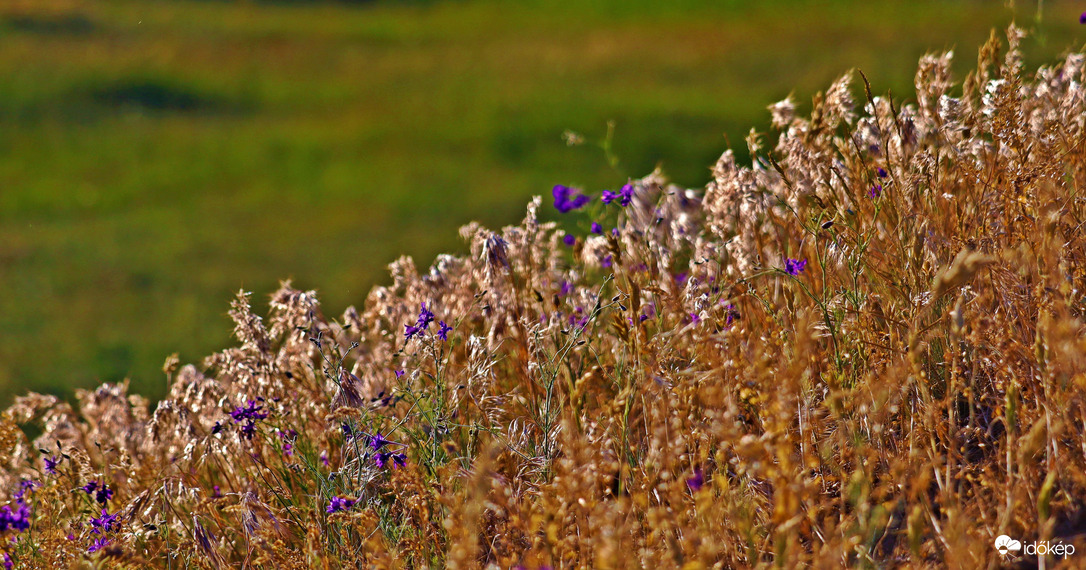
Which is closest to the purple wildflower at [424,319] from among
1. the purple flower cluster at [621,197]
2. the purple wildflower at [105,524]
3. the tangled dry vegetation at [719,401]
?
the tangled dry vegetation at [719,401]

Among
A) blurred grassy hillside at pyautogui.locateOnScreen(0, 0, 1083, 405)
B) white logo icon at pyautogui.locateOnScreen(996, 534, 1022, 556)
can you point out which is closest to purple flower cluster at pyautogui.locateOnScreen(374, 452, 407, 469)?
white logo icon at pyautogui.locateOnScreen(996, 534, 1022, 556)

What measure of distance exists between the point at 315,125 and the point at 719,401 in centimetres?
1903

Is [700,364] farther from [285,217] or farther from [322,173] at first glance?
[322,173]

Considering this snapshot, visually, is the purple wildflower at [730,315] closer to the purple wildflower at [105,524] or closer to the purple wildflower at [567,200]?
the purple wildflower at [567,200]

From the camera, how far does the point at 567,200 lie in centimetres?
365

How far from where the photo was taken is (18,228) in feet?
48.0

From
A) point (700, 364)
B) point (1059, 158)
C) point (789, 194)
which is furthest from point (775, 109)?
point (700, 364)

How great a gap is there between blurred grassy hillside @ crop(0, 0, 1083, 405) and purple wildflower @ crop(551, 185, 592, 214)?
4.45m

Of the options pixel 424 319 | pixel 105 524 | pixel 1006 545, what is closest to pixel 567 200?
pixel 424 319

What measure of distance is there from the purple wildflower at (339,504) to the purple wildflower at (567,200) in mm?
1624

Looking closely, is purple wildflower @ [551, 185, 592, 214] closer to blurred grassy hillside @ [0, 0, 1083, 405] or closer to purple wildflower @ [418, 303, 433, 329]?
purple wildflower @ [418, 303, 433, 329]

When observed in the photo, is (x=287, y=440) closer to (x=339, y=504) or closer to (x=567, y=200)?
(x=339, y=504)

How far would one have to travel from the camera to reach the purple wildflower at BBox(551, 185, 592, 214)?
359cm

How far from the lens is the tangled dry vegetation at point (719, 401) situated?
1.95 m
